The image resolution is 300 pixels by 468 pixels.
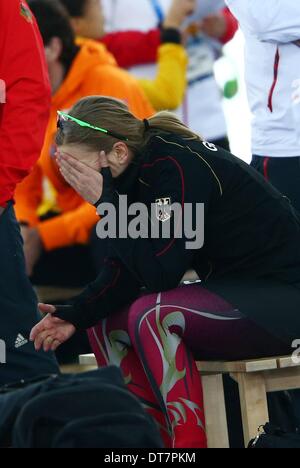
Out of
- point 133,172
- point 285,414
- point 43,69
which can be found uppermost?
point 43,69

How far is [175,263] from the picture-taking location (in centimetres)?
326

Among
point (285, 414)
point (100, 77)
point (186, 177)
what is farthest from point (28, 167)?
point (100, 77)

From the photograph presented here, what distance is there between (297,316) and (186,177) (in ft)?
1.64

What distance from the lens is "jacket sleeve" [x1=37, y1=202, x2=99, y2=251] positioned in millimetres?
5234

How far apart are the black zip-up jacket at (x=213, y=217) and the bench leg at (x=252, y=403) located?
0.91 feet

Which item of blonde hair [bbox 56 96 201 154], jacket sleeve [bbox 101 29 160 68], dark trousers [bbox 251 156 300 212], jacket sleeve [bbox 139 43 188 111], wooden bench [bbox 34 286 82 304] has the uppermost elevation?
jacket sleeve [bbox 101 29 160 68]

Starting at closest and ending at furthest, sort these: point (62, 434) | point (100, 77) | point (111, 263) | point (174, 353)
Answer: point (62, 434) < point (174, 353) < point (111, 263) < point (100, 77)

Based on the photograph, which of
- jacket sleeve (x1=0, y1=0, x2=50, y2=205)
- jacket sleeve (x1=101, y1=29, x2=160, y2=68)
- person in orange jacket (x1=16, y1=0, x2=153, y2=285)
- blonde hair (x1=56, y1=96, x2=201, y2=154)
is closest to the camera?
blonde hair (x1=56, y1=96, x2=201, y2=154)

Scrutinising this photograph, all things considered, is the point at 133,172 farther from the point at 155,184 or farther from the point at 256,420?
the point at 256,420

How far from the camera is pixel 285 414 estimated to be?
3746 mm

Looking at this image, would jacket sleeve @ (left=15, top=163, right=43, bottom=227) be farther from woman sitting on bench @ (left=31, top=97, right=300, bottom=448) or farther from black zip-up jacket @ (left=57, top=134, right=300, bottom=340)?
black zip-up jacket @ (left=57, top=134, right=300, bottom=340)

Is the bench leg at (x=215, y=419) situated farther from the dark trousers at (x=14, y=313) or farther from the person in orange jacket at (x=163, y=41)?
the person in orange jacket at (x=163, y=41)

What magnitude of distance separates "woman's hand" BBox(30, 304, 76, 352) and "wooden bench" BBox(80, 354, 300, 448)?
418mm

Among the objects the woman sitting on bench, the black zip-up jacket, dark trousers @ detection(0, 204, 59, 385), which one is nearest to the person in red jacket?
dark trousers @ detection(0, 204, 59, 385)
